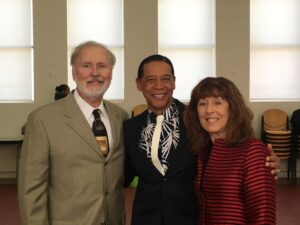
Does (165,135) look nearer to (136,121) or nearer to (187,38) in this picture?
(136,121)

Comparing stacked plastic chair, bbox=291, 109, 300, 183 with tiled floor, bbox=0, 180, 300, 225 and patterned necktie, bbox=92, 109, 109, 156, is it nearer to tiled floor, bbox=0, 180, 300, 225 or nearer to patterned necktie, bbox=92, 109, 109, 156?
tiled floor, bbox=0, 180, 300, 225

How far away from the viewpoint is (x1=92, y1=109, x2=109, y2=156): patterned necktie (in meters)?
2.17

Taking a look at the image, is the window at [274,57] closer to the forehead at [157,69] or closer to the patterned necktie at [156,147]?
the forehead at [157,69]

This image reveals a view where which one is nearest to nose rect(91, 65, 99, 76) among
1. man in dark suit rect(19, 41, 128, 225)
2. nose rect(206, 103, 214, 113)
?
man in dark suit rect(19, 41, 128, 225)

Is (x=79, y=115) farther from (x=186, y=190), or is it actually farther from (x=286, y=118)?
(x=286, y=118)

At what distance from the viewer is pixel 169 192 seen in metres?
2.18

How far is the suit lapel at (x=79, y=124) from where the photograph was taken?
2117 millimetres

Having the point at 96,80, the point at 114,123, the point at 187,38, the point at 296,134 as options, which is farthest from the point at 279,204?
the point at 96,80

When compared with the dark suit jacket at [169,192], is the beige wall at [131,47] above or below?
above

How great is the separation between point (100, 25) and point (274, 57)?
11.8 ft

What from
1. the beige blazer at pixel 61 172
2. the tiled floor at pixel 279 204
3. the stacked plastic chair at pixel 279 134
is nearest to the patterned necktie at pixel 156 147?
the beige blazer at pixel 61 172

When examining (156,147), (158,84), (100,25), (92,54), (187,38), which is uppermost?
(100,25)

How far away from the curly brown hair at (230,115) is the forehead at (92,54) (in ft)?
1.72

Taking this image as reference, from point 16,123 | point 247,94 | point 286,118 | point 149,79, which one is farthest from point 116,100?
point 149,79
